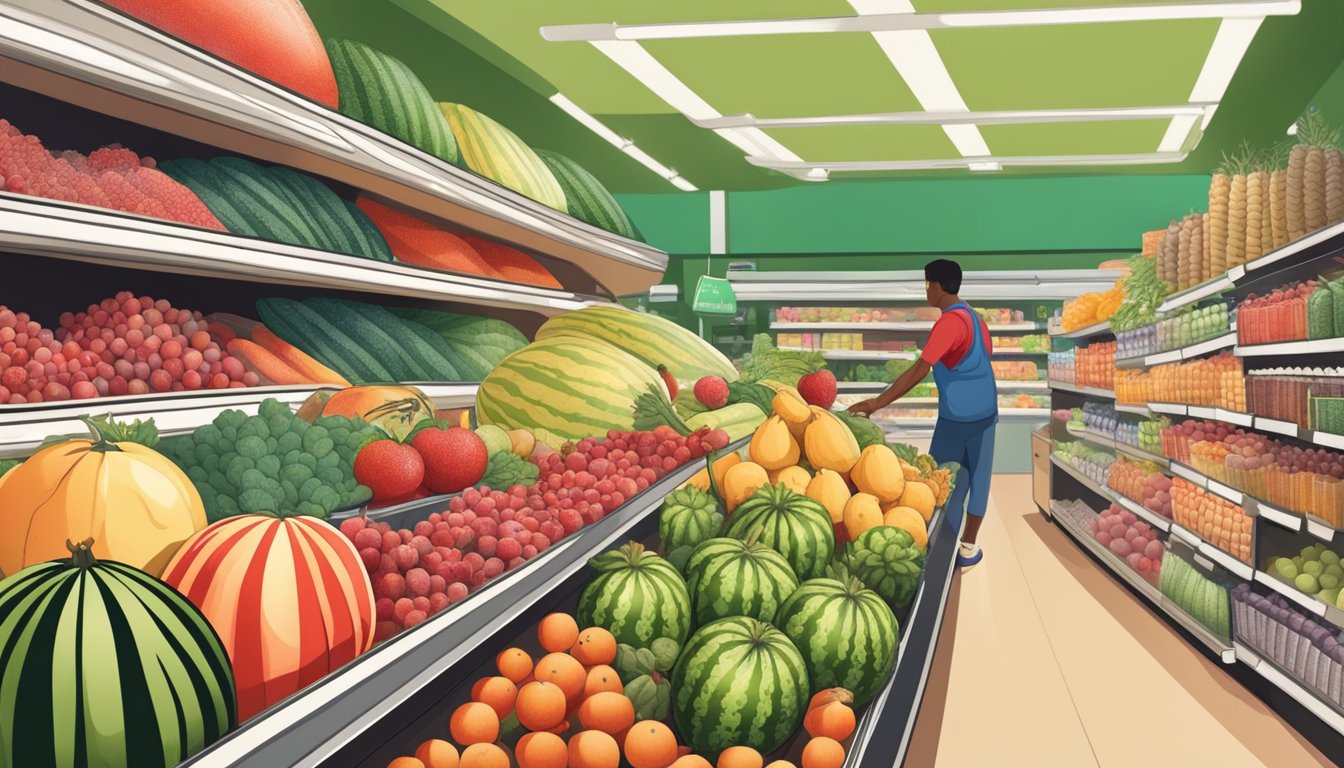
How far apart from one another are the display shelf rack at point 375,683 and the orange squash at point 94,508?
11.3 inches

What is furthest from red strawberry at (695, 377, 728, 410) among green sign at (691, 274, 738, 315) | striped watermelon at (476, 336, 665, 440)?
green sign at (691, 274, 738, 315)

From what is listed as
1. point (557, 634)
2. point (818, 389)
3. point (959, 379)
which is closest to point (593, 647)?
Answer: point (557, 634)

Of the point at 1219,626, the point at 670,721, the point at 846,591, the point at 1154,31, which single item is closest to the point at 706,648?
the point at 670,721

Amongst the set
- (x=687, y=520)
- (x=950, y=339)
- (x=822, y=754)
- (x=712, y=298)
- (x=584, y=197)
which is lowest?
(x=822, y=754)

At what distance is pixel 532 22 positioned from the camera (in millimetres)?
5645

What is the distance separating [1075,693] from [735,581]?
112 inches

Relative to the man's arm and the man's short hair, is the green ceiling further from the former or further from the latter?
the man's arm

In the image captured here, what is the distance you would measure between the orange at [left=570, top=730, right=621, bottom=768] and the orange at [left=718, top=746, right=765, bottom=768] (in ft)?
0.45

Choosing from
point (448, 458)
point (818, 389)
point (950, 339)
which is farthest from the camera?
point (950, 339)

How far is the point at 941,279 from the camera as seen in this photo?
5109mm

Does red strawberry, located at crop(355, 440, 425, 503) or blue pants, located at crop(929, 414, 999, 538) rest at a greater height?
red strawberry, located at crop(355, 440, 425, 503)

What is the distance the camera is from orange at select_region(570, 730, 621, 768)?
1.11m

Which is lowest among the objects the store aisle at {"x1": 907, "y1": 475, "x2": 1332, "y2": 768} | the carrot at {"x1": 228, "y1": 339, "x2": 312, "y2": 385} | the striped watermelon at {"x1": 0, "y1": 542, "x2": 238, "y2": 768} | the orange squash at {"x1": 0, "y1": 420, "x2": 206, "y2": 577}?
the store aisle at {"x1": 907, "y1": 475, "x2": 1332, "y2": 768}

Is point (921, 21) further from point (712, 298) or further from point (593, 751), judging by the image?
point (593, 751)
